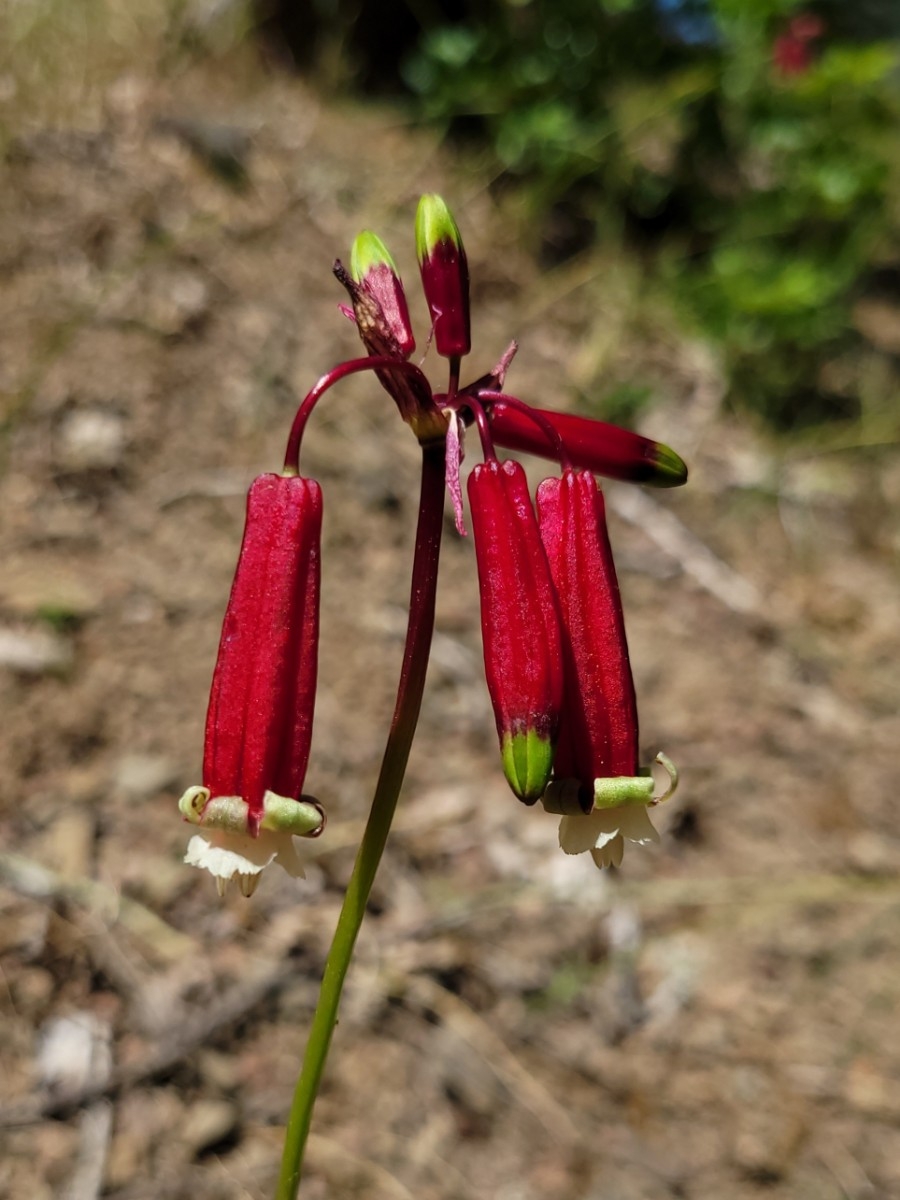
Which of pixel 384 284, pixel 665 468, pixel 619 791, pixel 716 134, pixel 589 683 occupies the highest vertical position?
pixel 716 134

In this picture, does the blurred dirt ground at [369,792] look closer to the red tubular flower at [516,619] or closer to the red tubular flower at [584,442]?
the red tubular flower at [516,619]

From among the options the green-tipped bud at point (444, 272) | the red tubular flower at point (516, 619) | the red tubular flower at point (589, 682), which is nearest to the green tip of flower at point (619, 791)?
the red tubular flower at point (589, 682)

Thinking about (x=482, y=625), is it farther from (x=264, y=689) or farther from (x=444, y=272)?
(x=444, y=272)

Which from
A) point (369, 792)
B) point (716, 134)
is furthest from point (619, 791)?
point (716, 134)

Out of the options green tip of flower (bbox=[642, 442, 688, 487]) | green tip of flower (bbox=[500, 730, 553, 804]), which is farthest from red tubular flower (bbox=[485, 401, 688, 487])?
green tip of flower (bbox=[500, 730, 553, 804])

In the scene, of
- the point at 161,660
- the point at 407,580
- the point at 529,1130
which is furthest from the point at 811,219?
the point at 529,1130

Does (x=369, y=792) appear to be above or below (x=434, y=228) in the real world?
below
